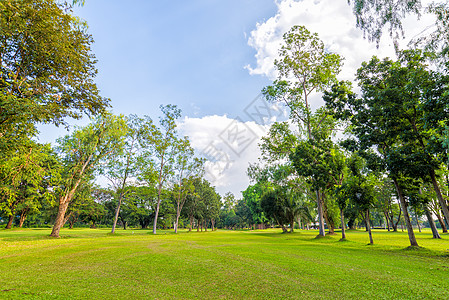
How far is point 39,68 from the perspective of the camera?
12141mm

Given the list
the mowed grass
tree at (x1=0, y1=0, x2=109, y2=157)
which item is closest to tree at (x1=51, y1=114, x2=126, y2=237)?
tree at (x1=0, y1=0, x2=109, y2=157)

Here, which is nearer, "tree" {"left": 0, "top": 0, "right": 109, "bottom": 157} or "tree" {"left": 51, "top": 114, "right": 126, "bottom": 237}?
"tree" {"left": 0, "top": 0, "right": 109, "bottom": 157}

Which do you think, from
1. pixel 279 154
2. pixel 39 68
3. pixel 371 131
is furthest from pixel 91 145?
pixel 371 131

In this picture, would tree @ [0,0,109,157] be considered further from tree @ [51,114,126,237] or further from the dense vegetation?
tree @ [51,114,126,237]

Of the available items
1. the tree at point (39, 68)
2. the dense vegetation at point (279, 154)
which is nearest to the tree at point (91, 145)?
the dense vegetation at point (279, 154)

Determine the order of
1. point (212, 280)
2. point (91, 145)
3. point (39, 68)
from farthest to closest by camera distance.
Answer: point (91, 145), point (39, 68), point (212, 280)

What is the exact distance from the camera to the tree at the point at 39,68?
32.7ft

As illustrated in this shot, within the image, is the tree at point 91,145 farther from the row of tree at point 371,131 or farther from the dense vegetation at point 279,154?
the row of tree at point 371,131

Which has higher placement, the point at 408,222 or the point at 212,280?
the point at 408,222

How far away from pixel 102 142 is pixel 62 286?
2709 cm

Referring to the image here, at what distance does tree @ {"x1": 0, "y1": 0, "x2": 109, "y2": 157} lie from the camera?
995 cm

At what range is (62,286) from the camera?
566 centimetres

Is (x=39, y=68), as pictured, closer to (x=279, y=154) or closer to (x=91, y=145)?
(x=91, y=145)

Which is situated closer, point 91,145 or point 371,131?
point 371,131
